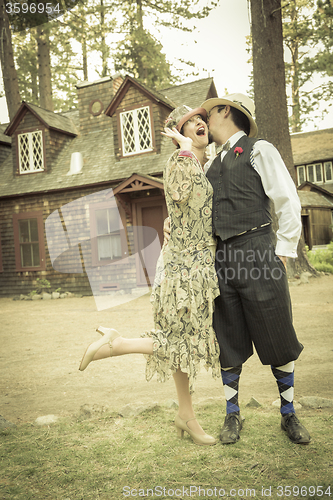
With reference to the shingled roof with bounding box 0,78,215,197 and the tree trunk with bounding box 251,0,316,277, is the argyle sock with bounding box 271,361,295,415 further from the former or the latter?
the shingled roof with bounding box 0,78,215,197

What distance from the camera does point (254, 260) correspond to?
2332mm

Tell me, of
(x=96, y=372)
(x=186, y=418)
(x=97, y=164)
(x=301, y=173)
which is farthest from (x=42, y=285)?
(x=301, y=173)

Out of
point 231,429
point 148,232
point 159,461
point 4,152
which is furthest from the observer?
point 4,152

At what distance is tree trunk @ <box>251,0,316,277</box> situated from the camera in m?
9.20

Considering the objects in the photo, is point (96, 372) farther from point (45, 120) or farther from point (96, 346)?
point (45, 120)

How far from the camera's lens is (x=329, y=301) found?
7.48 m

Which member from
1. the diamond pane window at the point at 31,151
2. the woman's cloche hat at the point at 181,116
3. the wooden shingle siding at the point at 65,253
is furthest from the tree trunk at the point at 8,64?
the woman's cloche hat at the point at 181,116

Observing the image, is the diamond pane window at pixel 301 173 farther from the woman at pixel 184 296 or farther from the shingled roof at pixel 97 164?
the woman at pixel 184 296

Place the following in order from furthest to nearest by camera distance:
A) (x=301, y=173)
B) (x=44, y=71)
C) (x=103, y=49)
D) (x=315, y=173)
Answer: (x=301, y=173)
(x=315, y=173)
(x=103, y=49)
(x=44, y=71)

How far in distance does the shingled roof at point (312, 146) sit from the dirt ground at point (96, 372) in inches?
762

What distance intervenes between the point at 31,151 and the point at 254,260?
41.0 ft

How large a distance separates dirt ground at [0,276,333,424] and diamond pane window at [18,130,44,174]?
7.36m

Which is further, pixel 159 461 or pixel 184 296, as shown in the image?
pixel 184 296

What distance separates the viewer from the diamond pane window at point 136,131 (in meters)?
11.6
